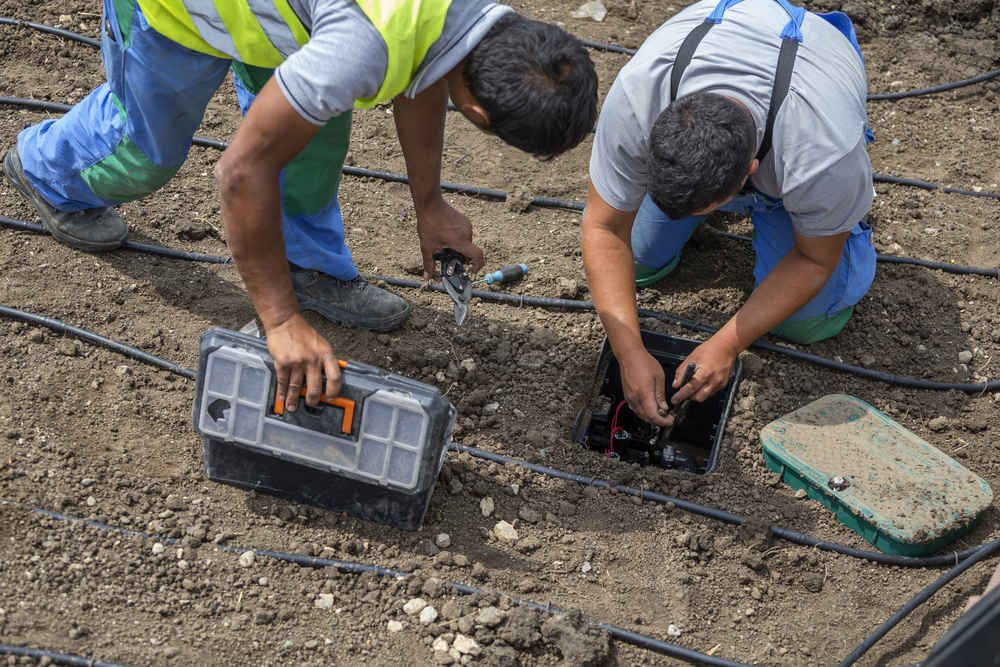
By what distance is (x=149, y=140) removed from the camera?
8.37ft

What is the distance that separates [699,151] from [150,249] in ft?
6.35

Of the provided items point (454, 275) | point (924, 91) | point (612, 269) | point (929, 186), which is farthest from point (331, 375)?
point (924, 91)

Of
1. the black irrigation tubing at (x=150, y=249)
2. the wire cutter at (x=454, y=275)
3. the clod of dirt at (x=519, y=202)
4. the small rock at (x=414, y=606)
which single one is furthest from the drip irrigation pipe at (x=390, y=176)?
the small rock at (x=414, y=606)

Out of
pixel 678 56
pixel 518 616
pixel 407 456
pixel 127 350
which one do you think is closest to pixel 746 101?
pixel 678 56

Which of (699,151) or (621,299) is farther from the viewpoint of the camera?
(621,299)

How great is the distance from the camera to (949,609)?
7.72 ft

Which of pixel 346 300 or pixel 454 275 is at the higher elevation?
pixel 454 275

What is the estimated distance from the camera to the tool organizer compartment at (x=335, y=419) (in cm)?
210

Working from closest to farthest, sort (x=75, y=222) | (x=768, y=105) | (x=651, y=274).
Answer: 1. (x=768, y=105)
2. (x=75, y=222)
3. (x=651, y=274)

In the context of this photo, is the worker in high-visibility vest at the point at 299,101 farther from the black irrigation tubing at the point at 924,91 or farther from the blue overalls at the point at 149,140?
the black irrigation tubing at the point at 924,91

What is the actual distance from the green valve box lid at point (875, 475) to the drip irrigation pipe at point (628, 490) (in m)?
0.04

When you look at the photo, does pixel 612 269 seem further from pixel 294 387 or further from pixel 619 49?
pixel 619 49

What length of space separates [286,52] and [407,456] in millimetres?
996

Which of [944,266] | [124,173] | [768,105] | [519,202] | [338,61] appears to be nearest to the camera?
[338,61]
